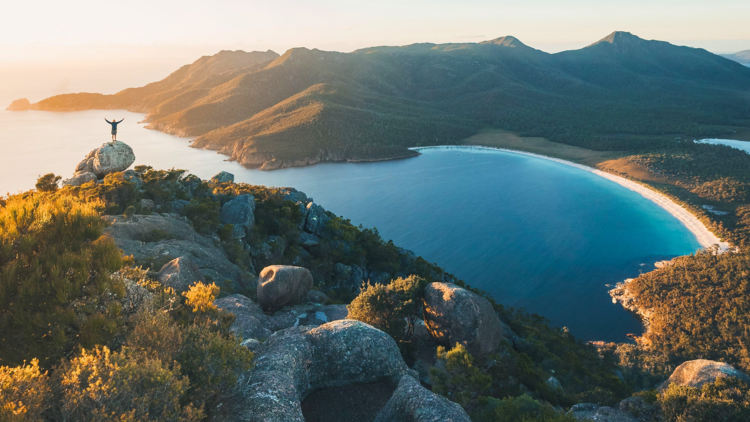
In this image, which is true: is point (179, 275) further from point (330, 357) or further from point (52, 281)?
point (52, 281)

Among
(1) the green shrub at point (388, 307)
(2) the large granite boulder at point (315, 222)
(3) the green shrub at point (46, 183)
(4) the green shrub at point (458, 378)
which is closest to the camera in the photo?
(4) the green shrub at point (458, 378)

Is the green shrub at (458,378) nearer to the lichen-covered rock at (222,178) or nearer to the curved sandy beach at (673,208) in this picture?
the lichen-covered rock at (222,178)

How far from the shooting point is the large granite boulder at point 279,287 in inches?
824

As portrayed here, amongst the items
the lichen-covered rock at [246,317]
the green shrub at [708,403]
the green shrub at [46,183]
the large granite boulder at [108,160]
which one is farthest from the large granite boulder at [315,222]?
the green shrub at [708,403]

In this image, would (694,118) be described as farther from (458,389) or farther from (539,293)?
(458,389)

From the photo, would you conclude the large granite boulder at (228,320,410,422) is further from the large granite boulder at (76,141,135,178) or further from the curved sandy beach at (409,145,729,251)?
the curved sandy beach at (409,145,729,251)

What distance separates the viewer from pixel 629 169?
11388 centimetres

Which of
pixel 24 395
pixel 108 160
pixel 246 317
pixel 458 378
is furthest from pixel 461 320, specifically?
pixel 108 160

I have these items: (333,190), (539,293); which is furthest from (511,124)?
(539,293)

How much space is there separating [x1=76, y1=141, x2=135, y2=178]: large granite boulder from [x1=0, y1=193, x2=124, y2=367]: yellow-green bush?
3175cm

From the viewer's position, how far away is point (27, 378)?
648cm

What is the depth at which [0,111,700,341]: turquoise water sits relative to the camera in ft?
187

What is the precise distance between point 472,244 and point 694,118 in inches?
7314

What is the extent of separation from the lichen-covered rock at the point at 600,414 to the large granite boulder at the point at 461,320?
5158 millimetres
